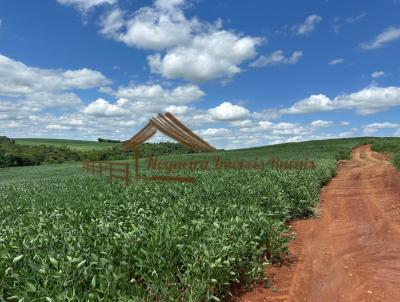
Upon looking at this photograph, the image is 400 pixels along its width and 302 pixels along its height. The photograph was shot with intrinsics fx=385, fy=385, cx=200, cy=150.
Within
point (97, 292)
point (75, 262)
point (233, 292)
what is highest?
point (75, 262)

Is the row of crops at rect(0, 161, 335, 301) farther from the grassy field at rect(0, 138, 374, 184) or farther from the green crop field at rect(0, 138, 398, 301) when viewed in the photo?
the grassy field at rect(0, 138, 374, 184)

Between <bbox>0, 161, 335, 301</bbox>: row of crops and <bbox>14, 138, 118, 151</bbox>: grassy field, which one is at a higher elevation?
<bbox>14, 138, 118, 151</bbox>: grassy field

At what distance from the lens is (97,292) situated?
463 centimetres

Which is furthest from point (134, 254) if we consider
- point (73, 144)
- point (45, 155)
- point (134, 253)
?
point (73, 144)

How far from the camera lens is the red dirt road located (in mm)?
6488

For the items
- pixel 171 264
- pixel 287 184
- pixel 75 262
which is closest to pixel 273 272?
pixel 171 264

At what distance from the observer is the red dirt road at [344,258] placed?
6.49m

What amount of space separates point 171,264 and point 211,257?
24.0 inches

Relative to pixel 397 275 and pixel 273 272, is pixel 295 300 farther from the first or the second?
pixel 397 275

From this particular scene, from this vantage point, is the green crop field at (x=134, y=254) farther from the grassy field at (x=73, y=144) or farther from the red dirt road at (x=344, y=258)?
the grassy field at (x=73, y=144)

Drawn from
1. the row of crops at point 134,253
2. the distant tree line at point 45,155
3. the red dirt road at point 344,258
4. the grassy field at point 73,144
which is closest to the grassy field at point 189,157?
the distant tree line at point 45,155

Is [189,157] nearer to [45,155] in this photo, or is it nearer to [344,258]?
[344,258]

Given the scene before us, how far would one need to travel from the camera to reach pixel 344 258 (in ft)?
27.2

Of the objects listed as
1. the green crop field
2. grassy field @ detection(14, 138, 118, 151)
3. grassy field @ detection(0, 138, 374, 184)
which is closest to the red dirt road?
the green crop field
